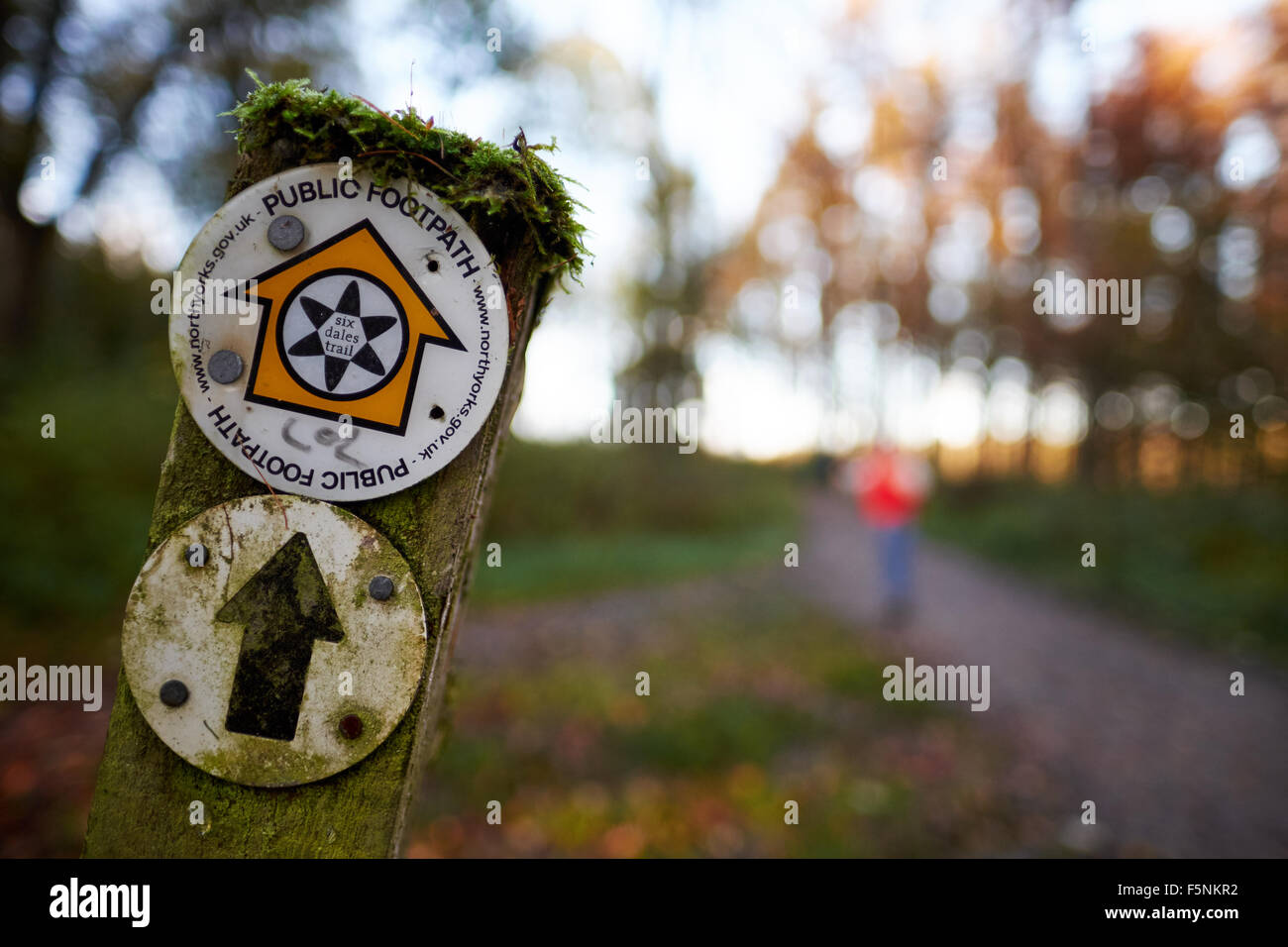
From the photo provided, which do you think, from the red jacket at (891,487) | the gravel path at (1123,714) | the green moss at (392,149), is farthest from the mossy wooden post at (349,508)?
the red jacket at (891,487)

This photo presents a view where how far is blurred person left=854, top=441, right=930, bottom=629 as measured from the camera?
744 cm

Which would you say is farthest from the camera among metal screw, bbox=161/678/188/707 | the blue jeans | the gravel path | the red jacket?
the blue jeans

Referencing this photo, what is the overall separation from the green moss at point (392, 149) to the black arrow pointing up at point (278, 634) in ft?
1.85

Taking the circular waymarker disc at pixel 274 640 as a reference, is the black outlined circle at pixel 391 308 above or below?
above

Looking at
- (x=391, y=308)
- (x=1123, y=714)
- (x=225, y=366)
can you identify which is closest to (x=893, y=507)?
(x=1123, y=714)

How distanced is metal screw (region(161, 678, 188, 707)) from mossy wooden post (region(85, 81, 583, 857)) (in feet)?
0.19

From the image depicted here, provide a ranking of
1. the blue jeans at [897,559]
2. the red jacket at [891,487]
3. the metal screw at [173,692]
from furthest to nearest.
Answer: the blue jeans at [897,559] → the red jacket at [891,487] → the metal screw at [173,692]

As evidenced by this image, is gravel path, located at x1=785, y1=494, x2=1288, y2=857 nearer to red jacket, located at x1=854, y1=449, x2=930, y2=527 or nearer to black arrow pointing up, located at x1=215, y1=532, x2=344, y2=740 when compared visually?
red jacket, located at x1=854, y1=449, x2=930, y2=527

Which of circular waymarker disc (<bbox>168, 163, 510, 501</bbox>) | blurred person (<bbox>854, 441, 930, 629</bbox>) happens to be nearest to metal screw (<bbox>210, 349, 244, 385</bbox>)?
circular waymarker disc (<bbox>168, 163, 510, 501</bbox>)

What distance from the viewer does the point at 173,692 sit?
0.92 meters

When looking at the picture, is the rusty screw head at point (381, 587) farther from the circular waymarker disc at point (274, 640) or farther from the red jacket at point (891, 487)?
the red jacket at point (891, 487)

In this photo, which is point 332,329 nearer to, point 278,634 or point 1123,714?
point 278,634

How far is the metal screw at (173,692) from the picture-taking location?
919mm

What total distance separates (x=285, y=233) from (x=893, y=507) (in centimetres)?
746
